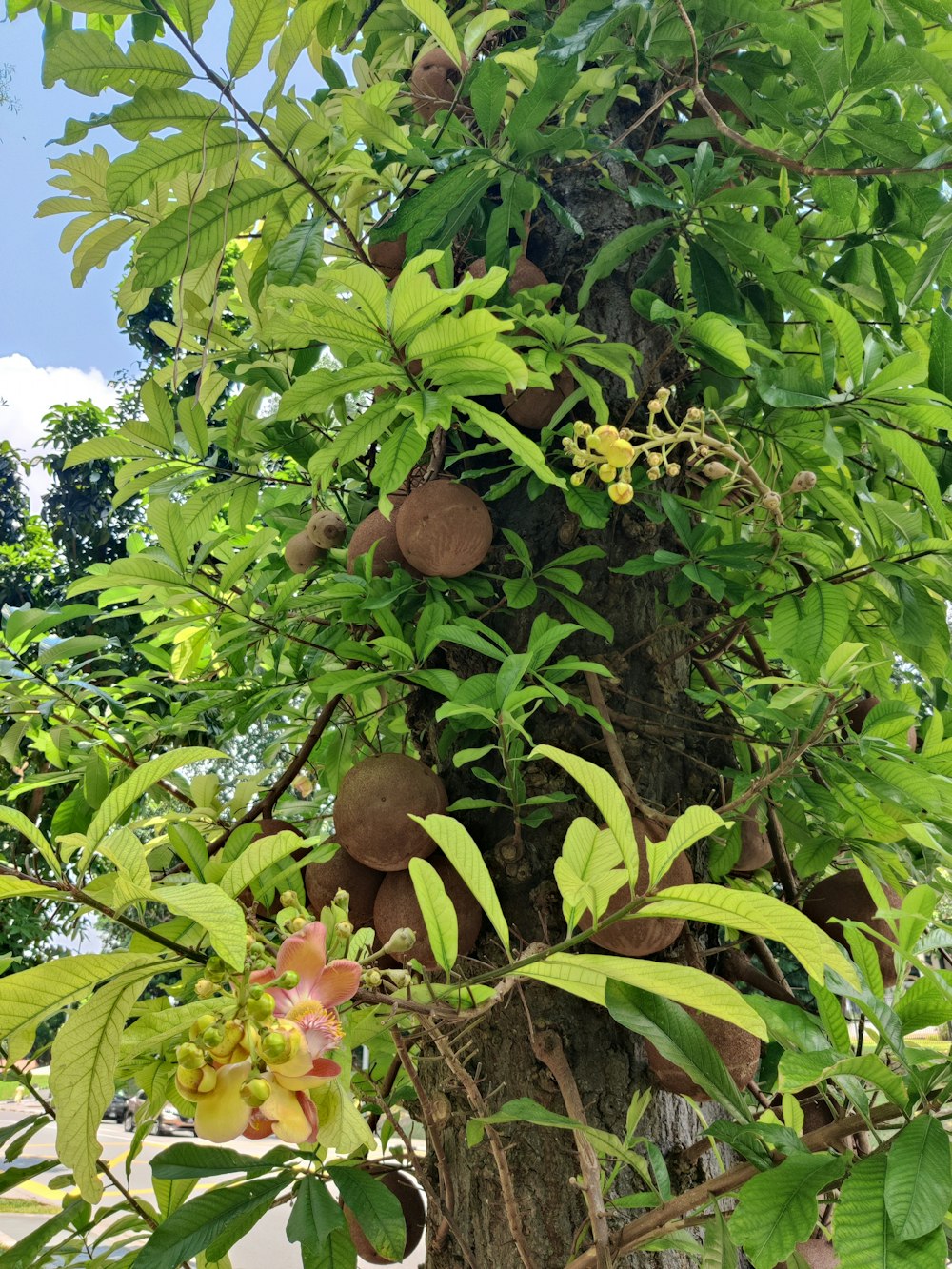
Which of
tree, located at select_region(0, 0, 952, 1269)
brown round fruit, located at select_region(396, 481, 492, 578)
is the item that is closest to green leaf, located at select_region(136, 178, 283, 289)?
tree, located at select_region(0, 0, 952, 1269)

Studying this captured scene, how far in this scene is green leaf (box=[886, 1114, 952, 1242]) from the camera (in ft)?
1.24

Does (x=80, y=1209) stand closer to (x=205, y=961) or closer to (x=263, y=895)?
(x=263, y=895)

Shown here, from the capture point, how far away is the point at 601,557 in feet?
2.69

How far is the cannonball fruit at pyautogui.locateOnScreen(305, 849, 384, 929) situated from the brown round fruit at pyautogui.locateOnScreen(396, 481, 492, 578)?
235mm

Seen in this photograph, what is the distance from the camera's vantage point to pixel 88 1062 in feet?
1.35

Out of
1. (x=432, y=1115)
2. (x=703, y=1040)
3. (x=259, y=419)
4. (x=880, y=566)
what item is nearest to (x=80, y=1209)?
(x=432, y=1115)

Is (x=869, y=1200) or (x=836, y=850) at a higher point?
(x=836, y=850)

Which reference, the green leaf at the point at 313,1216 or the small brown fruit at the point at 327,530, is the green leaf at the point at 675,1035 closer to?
the green leaf at the point at 313,1216

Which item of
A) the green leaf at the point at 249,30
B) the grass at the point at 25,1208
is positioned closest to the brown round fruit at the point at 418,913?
the green leaf at the point at 249,30

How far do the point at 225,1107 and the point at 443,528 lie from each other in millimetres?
448

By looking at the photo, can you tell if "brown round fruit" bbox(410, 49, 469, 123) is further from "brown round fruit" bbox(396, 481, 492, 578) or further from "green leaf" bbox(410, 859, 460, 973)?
"green leaf" bbox(410, 859, 460, 973)

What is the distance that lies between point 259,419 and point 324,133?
277 mm

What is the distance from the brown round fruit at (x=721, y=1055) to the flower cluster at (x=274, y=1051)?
31 centimetres

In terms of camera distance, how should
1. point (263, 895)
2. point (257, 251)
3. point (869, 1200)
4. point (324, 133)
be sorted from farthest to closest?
point (257, 251)
point (324, 133)
point (263, 895)
point (869, 1200)
